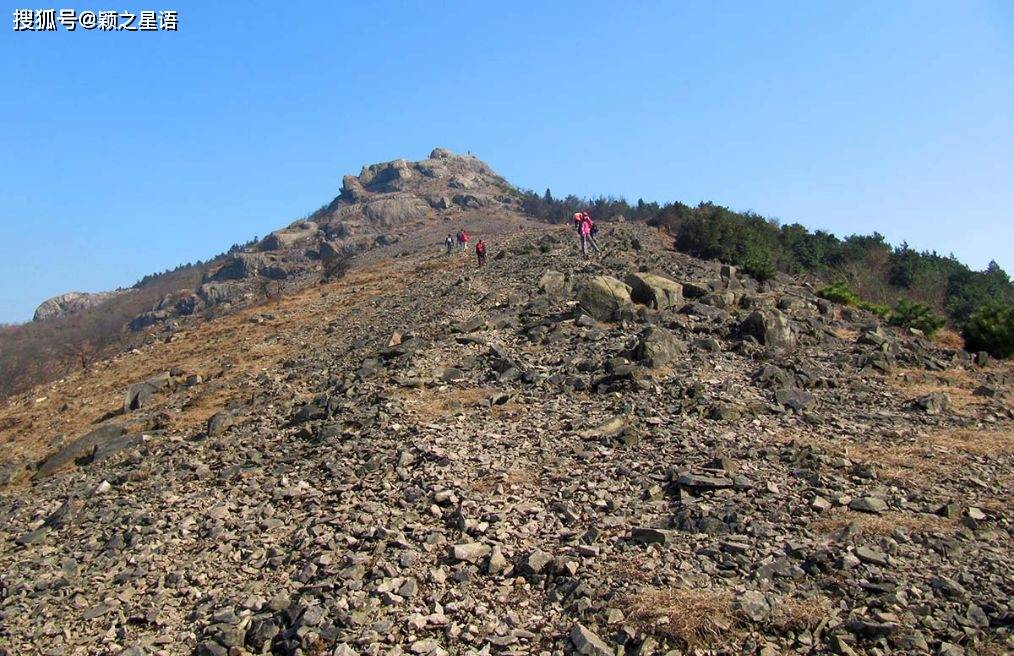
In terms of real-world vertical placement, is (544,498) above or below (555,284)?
below

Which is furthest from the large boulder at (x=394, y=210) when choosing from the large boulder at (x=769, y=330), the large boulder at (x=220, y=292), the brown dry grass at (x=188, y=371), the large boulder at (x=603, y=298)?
the large boulder at (x=769, y=330)

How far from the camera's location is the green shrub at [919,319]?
2105 cm

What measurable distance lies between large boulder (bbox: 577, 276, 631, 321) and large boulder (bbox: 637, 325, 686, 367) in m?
2.59

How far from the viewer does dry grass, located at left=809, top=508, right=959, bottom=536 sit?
26.1ft

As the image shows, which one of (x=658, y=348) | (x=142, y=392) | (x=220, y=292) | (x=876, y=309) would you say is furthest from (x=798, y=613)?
(x=220, y=292)

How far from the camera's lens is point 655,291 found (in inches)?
736

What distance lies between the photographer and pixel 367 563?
26.2 feet

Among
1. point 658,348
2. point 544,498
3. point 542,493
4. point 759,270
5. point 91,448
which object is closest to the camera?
point 544,498

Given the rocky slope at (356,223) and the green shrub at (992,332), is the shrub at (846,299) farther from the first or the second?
the rocky slope at (356,223)

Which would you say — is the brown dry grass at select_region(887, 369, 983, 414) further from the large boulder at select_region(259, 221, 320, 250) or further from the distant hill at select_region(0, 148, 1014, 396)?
the large boulder at select_region(259, 221, 320, 250)

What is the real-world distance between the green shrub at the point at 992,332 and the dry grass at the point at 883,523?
13674 millimetres

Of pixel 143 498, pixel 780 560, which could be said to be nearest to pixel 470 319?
pixel 143 498

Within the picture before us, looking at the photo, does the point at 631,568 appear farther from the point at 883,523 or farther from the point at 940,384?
the point at 940,384

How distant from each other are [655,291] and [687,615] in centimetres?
1306
